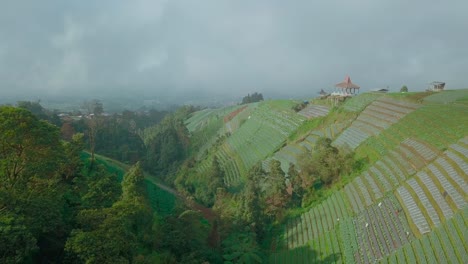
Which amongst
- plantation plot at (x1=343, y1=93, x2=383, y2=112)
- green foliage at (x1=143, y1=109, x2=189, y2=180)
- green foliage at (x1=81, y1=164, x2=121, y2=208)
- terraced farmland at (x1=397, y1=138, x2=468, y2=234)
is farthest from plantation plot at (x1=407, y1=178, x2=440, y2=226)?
green foliage at (x1=143, y1=109, x2=189, y2=180)

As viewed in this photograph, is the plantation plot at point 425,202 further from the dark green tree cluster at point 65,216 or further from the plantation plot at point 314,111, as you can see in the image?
the plantation plot at point 314,111

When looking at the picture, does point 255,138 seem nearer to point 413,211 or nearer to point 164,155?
point 164,155

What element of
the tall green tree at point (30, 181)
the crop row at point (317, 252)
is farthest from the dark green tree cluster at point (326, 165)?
the tall green tree at point (30, 181)

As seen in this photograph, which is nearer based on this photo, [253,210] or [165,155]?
[253,210]

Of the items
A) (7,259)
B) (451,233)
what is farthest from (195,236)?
(451,233)

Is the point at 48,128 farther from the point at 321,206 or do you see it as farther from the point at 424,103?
the point at 424,103

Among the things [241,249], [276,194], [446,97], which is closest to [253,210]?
[276,194]
